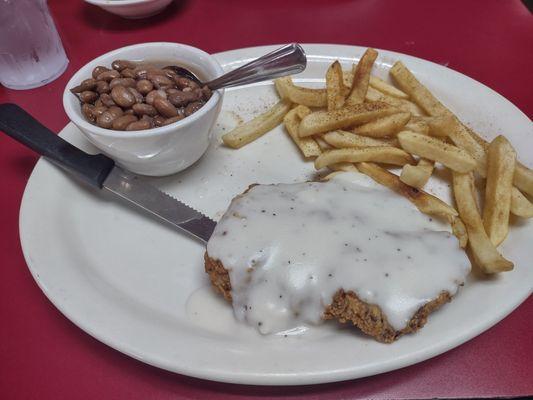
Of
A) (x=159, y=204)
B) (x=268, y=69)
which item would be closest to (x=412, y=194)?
(x=268, y=69)

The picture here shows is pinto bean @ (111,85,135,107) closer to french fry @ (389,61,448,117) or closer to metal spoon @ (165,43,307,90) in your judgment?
metal spoon @ (165,43,307,90)

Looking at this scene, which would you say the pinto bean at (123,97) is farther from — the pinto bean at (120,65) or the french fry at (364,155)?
the french fry at (364,155)

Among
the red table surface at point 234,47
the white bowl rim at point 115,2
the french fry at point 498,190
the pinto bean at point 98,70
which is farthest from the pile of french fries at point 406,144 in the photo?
the white bowl rim at point 115,2

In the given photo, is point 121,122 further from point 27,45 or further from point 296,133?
point 27,45

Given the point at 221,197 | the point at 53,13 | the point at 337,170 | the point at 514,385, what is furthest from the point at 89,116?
the point at 53,13

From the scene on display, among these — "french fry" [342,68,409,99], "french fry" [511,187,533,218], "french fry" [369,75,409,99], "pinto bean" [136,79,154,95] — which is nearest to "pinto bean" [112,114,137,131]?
"pinto bean" [136,79,154,95]

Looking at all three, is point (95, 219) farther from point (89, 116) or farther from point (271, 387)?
point (271, 387)
